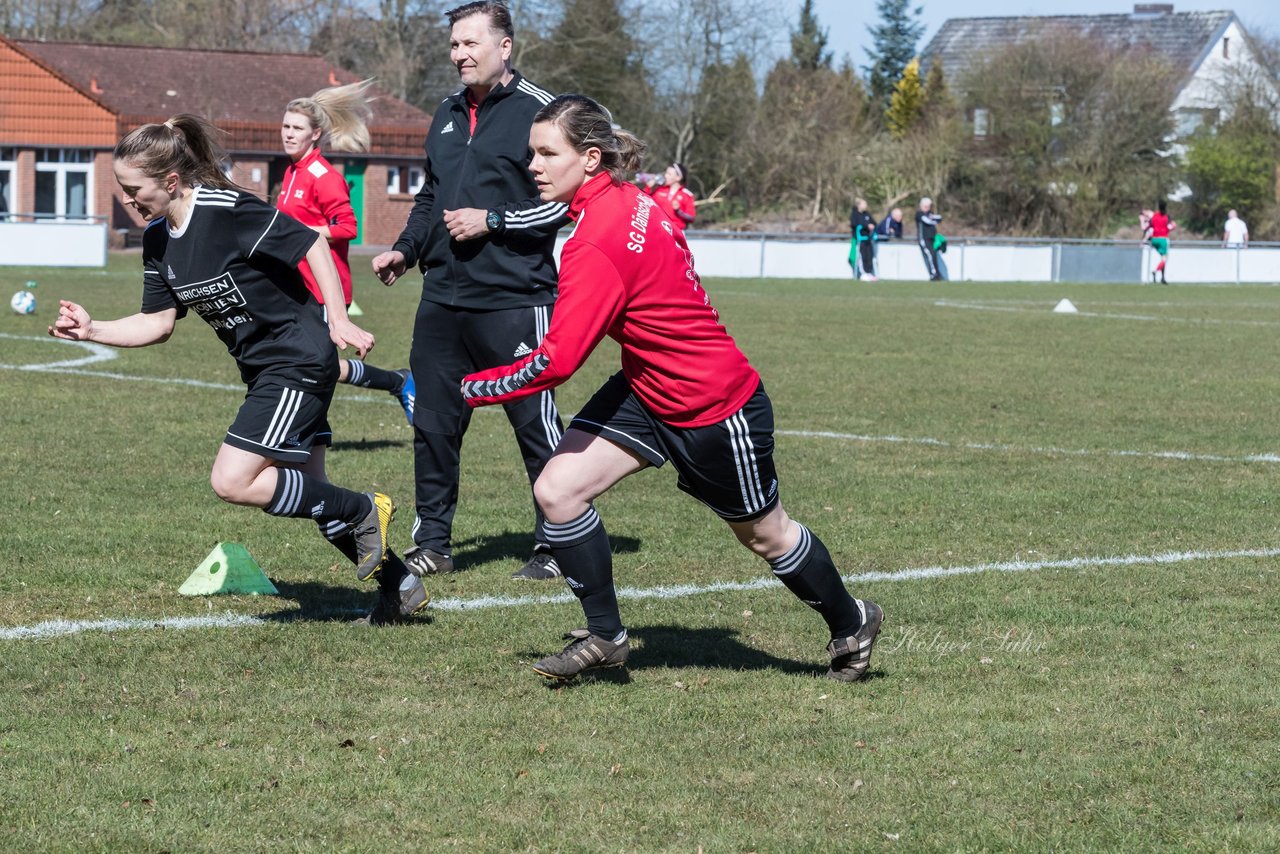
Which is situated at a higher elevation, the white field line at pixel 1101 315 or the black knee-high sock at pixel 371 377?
the black knee-high sock at pixel 371 377

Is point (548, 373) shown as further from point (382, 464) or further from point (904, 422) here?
point (904, 422)


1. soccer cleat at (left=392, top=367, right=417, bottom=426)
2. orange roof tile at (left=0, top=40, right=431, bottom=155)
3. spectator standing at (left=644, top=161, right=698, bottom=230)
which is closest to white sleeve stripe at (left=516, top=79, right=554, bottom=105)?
soccer cleat at (left=392, top=367, right=417, bottom=426)

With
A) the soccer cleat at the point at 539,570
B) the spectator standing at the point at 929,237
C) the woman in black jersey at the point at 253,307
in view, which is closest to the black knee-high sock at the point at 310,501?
the woman in black jersey at the point at 253,307

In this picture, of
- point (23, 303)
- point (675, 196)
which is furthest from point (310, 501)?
point (675, 196)

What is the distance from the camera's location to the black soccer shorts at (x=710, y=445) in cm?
495

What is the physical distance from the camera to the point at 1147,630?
5863mm

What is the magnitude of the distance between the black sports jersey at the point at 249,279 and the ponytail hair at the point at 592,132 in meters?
1.15

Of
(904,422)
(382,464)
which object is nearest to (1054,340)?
(904,422)

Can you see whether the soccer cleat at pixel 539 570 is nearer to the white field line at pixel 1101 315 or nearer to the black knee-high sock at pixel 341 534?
the black knee-high sock at pixel 341 534

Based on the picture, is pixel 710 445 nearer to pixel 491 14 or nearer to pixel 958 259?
pixel 491 14

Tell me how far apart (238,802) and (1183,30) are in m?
91.7

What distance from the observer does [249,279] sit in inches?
222

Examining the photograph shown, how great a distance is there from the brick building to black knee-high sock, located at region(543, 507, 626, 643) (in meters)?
45.7

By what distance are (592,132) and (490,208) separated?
1.85 meters
